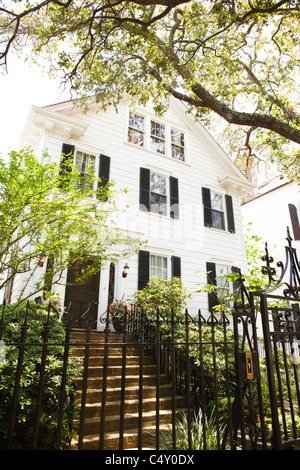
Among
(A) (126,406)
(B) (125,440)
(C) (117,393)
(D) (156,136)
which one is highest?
(D) (156,136)

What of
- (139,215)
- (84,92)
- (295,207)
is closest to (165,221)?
(139,215)

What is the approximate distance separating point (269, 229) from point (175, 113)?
982 cm

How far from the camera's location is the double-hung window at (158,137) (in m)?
13.1

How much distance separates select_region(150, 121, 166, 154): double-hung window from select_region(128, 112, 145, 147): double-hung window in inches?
19.0

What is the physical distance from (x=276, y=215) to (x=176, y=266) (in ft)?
34.0

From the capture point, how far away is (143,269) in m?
10.5

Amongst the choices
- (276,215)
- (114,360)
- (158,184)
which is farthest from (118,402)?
(276,215)

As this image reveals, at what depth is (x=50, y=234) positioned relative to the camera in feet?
19.2

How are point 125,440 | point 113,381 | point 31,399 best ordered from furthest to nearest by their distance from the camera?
point 113,381
point 125,440
point 31,399

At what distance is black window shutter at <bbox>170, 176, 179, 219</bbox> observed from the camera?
1216cm

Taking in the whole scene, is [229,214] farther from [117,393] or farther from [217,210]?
[117,393]

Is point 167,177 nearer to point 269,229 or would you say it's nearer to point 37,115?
point 37,115

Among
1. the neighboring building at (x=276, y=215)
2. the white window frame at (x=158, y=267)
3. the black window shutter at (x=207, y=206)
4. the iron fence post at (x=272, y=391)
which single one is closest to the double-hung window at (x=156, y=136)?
the black window shutter at (x=207, y=206)

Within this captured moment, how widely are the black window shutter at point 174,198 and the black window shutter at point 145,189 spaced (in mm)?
1167
